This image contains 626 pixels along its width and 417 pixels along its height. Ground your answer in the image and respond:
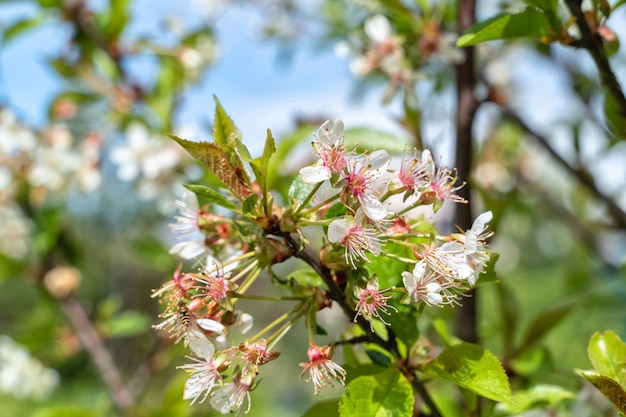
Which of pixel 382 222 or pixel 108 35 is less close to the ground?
pixel 108 35

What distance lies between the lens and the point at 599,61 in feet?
2.25

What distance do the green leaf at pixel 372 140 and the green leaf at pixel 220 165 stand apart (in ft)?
1.19

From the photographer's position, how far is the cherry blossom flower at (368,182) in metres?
0.54

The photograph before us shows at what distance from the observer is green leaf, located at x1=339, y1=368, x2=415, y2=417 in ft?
1.77

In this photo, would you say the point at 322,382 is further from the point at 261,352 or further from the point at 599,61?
the point at 599,61

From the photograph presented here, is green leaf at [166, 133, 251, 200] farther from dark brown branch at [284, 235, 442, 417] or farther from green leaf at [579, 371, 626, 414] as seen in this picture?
green leaf at [579, 371, 626, 414]

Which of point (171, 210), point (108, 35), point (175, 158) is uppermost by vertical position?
point (108, 35)

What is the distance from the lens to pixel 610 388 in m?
0.53

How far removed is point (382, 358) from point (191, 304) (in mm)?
199

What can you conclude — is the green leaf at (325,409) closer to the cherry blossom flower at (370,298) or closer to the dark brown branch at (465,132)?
the cherry blossom flower at (370,298)

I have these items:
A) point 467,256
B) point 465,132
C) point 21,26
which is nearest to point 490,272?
point 467,256

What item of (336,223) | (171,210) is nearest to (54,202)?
(171,210)

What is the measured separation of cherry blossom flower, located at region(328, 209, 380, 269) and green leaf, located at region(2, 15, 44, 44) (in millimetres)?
1356

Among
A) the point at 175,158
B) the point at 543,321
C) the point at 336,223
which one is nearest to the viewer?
the point at 336,223
